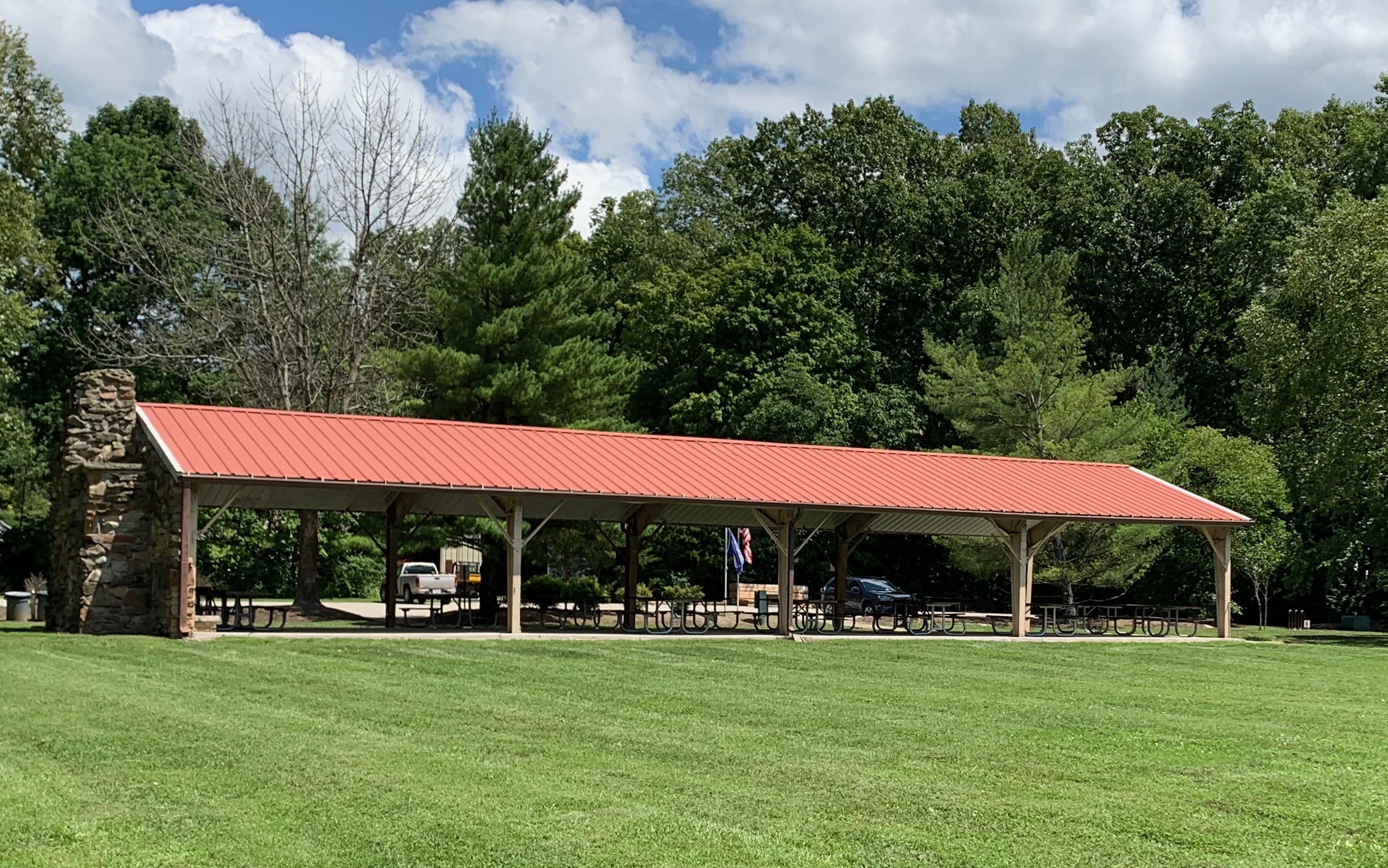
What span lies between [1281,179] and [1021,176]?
34.8 ft

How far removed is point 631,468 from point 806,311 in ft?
65.1

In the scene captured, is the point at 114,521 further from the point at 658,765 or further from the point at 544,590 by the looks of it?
the point at 658,765

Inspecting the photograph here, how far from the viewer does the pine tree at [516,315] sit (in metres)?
30.5

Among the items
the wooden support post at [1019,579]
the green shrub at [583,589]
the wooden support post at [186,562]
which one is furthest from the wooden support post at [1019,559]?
the wooden support post at [186,562]

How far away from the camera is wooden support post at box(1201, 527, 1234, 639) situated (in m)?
27.0

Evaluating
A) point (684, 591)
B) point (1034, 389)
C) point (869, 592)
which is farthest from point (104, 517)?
point (1034, 389)

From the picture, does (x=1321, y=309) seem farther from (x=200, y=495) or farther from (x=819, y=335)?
(x=200, y=495)

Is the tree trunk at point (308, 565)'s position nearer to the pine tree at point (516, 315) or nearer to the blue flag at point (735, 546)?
the pine tree at point (516, 315)

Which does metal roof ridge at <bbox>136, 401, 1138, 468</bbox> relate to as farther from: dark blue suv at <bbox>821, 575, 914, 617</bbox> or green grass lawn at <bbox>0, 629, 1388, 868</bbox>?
green grass lawn at <bbox>0, 629, 1388, 868</bbox>

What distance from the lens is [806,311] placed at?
1694 inches

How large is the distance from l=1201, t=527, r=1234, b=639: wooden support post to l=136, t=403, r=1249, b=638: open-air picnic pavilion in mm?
41

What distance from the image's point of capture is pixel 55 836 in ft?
23.0

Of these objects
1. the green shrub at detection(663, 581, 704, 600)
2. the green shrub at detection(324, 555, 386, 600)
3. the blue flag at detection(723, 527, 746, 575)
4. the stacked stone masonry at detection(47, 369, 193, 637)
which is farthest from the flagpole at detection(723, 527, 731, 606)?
the stacked stone masonry at detection(47, 369, 193, 637)

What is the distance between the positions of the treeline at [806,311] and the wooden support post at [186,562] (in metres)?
9.30
